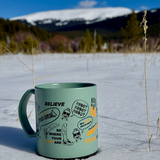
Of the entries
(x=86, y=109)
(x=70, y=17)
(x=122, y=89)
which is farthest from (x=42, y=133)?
(x=70, y=17)

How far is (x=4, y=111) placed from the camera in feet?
4.24

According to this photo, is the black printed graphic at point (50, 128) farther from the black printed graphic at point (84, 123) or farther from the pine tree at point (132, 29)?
the pine tree at point (132, 29)

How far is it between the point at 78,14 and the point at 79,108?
6821cm

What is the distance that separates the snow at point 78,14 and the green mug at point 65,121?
63794mm

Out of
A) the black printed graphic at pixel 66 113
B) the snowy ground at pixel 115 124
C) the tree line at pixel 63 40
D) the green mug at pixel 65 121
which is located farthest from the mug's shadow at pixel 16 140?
the tree line at pixel 63 40

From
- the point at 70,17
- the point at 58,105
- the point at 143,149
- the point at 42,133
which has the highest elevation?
the point at 70,17

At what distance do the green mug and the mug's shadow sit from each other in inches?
4.9

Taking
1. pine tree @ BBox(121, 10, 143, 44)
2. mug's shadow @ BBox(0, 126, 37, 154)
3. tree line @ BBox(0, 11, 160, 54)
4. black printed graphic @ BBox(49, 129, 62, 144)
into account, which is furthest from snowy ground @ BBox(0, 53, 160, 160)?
pine tree @ BBox(121, 10, 143, 44)

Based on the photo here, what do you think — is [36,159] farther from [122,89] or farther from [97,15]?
[97,15]

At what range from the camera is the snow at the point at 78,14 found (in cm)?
6239

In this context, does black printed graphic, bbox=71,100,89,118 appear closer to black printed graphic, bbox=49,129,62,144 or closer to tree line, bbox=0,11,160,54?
black printed graphic, bbox=49,129,62,144

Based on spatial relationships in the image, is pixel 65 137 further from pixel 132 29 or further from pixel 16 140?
pixel 132 29

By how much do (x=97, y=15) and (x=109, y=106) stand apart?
67668mm

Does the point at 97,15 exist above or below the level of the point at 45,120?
above
